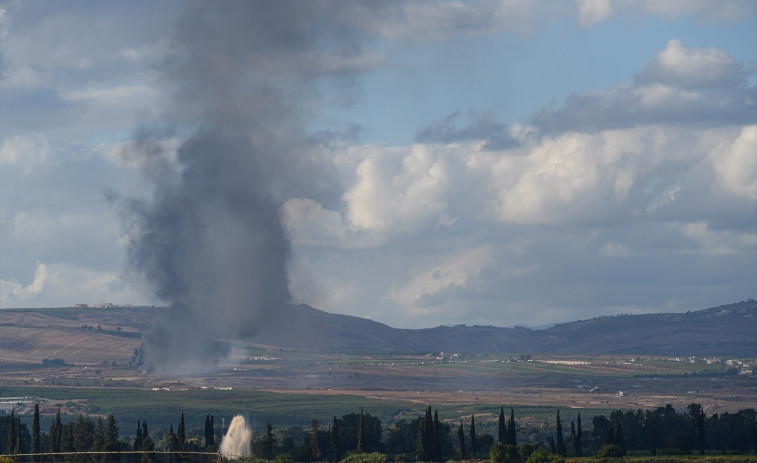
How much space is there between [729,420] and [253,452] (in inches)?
3493

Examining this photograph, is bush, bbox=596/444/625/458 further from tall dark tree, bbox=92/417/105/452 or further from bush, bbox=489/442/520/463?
tall dark tree, bbox=92/417/105/452

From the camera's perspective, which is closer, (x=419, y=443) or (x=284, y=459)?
(x=284, y=459)

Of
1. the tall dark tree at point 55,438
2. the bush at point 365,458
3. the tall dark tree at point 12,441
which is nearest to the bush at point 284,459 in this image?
the bush at point 365,458

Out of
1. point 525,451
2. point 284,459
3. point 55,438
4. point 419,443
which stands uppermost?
point 55,438

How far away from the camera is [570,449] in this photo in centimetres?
19150

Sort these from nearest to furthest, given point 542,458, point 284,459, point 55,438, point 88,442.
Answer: point 542,458 → point 284,459 → point 88,442 → point 55,438

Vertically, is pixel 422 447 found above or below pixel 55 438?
below

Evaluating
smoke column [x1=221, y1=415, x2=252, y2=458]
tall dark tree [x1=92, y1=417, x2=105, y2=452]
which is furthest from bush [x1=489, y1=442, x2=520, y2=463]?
tall dark tree [x1=92, y1=417, x2=105, y2=452]

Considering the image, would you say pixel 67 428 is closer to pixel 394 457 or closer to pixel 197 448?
pixel 197 448

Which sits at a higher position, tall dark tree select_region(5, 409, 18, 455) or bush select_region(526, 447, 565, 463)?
tall dark tree select_region(5, 409, 18, 455)

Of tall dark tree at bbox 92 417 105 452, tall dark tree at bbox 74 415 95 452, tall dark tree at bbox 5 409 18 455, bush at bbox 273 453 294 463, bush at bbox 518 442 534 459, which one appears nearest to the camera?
bush at bbox 518 442 534 459

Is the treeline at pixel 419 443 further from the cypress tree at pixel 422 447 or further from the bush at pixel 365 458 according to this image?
the bush at pixel 365 458

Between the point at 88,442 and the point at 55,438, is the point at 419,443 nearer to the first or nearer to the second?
the point at 88,442

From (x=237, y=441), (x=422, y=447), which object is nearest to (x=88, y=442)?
(x=237, y=441)
